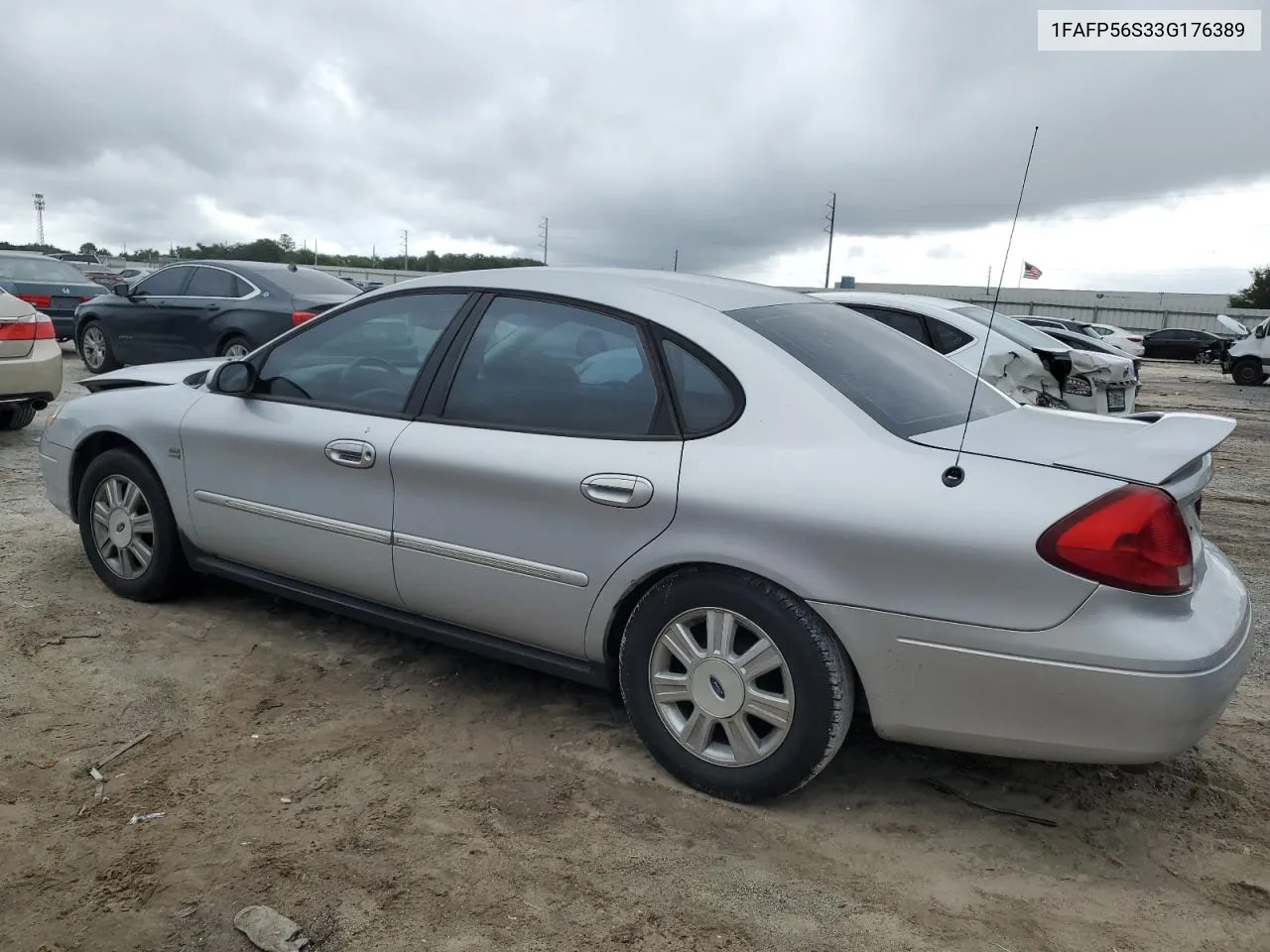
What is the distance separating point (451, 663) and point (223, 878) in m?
1.45

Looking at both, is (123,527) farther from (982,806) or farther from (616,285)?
(982,806)

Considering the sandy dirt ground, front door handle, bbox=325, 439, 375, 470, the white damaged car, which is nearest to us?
the sandy dirt ground

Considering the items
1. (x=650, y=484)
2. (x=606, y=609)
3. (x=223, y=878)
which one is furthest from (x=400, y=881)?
(x=650, y=484)

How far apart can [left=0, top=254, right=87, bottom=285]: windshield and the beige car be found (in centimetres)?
770

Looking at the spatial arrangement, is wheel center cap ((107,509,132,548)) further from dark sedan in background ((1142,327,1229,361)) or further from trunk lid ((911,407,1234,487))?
dark sedan in background ((1142,327,1229,361))

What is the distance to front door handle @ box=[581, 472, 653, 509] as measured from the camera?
115 inches

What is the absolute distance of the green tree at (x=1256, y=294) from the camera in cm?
6133

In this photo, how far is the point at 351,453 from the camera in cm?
357

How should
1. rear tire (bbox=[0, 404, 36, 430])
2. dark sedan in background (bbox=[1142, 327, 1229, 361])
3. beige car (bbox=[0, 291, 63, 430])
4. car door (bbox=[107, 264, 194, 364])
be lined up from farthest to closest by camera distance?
dark sedan in background (bbox=[1142, 327, 1229, 361]), car door (bbox=[107, 264, 194, 364]), rear tire (bbox=[0, 404, 36, 430]), beige car (bbox=[0, 291, 63, 430])

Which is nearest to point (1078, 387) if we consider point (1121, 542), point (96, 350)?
point (1121, 542)

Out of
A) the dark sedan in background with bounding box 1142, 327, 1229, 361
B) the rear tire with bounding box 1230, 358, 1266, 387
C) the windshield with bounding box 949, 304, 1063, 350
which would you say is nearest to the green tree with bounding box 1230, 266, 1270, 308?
the dark sedan in background with bounding box 1142, 327, 1229, 361

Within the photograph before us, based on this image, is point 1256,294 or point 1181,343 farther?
point 1256,294

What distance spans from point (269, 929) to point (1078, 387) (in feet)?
23.0

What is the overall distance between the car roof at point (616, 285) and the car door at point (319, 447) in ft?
0.42
